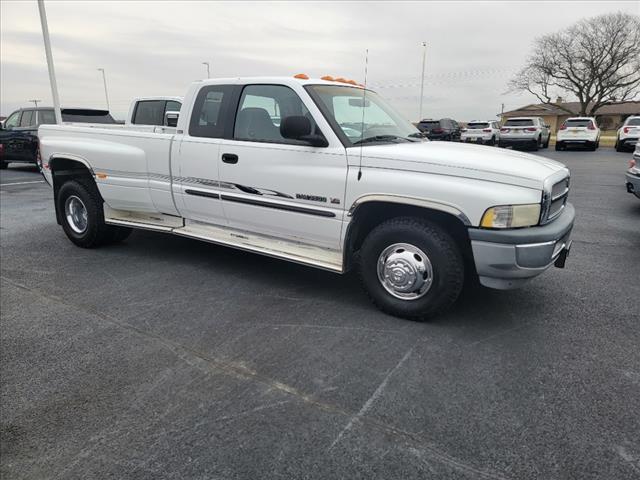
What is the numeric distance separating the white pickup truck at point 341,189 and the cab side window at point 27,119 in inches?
426

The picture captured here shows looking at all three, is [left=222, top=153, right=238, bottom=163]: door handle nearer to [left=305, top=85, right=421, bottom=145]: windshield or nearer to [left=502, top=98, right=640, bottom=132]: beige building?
[left=305, top=85, right=421, bottom=145]: windshield

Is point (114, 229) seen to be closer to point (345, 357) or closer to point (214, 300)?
point (214, 300)

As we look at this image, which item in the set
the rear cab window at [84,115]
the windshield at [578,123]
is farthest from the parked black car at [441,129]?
the rear cab window at [84,115]

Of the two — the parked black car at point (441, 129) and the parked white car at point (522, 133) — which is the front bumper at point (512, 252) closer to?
the parked white car at point (522, 133)

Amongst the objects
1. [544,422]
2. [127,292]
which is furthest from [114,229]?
[544,422]

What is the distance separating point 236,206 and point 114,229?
2.22 meters

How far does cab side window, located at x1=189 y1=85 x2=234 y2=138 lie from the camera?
450 centimetres

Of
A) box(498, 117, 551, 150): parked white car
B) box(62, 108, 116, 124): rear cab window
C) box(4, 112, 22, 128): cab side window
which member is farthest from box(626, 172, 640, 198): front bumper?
box(498, 117, 551, 150): parked white car

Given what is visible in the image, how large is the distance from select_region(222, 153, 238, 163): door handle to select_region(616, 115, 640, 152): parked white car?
22.0 meters

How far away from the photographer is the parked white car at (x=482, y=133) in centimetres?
2474

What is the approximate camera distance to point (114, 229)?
5758 millimetres

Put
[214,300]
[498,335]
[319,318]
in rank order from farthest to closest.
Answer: [214,300], [319,318], [498,335]

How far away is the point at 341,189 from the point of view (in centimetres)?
376

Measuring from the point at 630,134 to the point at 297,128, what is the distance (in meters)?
22.8
